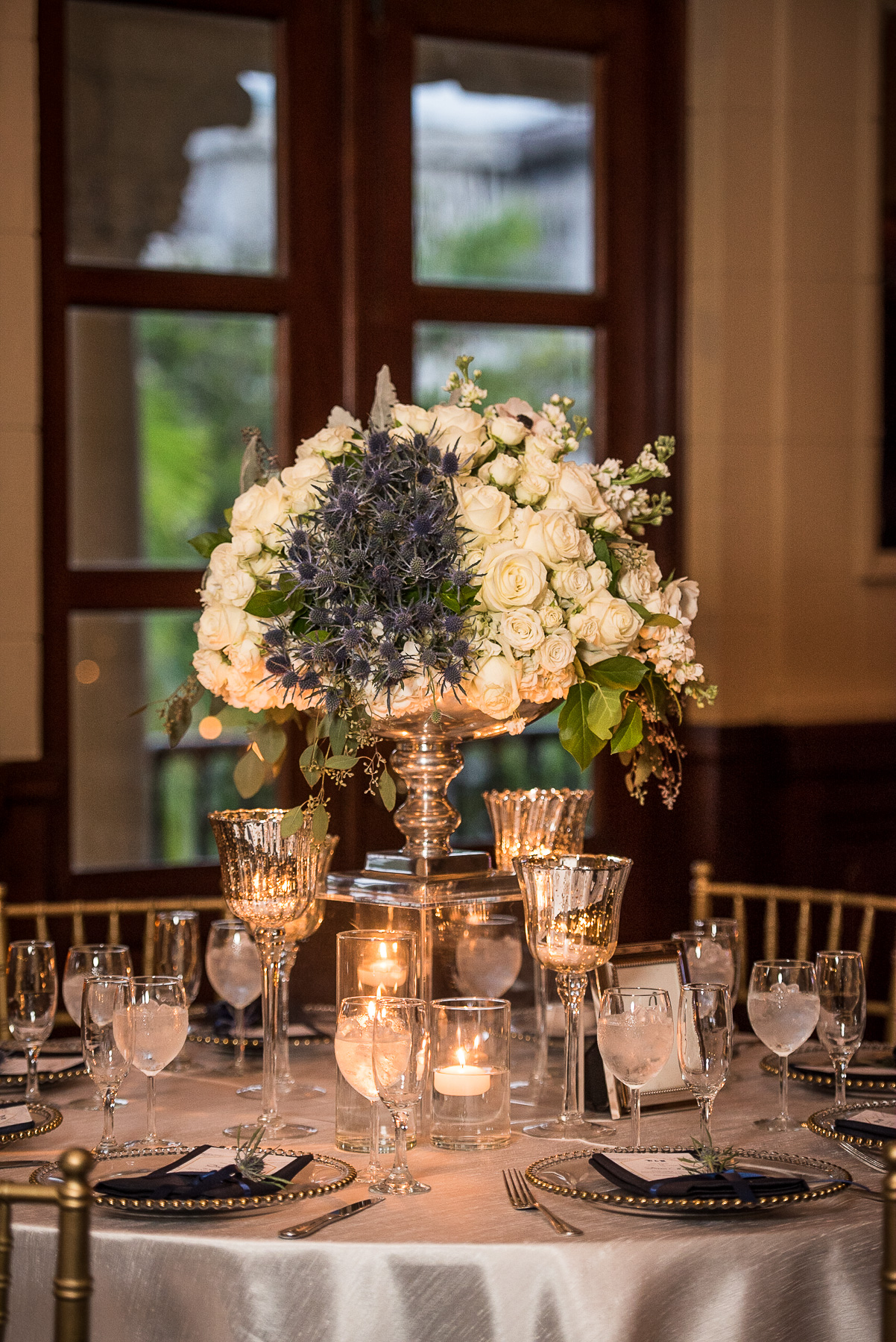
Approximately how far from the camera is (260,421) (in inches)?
146

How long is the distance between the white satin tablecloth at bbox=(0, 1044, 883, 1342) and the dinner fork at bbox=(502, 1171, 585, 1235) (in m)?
0.01

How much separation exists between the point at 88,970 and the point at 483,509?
71 centimetres

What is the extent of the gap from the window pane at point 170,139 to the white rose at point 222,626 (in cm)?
195

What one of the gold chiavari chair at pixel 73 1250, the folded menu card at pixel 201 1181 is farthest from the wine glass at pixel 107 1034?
the gold chiavari chair at pixel 73 1250

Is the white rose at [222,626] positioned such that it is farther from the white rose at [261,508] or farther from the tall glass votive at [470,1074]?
the tall glass votive at [470,1074]

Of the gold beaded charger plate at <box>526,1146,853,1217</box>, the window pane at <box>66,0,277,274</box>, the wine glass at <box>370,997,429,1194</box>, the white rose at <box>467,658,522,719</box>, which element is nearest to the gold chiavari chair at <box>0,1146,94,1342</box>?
the wine glass at <box>370,997,429,1194</box>

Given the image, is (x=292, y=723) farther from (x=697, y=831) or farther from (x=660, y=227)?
(x=660, y=227)

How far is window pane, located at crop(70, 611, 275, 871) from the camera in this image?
11.6 feet

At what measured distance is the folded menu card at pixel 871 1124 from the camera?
1639 mm

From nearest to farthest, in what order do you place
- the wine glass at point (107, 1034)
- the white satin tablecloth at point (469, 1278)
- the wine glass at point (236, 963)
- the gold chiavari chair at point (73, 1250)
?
the gold chiavari chair at point (73, 1250) < the white satin tablecloth at point (469, 1278) < the wine glass at point (107, 1034) < the wine glass at point (236, 963)

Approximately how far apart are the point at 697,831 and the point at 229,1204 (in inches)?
103

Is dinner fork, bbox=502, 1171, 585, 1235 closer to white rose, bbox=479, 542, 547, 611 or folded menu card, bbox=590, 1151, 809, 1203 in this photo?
folded menu card, bbox=590, 1151, 809, 1203

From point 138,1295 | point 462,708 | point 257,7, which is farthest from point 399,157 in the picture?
point 138,1295

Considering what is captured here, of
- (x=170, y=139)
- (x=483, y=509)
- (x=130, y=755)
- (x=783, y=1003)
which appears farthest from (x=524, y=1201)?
(x=170, y=139)
